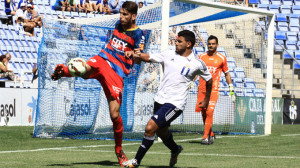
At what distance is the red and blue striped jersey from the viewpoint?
7.71 metres

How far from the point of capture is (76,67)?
23.3ft

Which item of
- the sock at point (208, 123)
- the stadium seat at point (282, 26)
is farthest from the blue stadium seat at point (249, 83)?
the stadium seat at point (282, 26)

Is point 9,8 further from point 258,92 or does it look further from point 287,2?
point 287,2

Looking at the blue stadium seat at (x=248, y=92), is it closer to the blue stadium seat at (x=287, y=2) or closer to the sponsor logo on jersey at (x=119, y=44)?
the sponsor logo on jersey at (x=119, y=44)

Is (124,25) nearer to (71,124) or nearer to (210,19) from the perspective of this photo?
(71,124)

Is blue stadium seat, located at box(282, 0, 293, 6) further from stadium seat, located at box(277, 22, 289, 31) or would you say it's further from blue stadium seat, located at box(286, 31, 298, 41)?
blue stadium seat, located at box(286, 31, 298, 41)

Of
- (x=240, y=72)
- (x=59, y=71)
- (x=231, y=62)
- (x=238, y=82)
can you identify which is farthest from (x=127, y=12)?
(x=238, y=82)

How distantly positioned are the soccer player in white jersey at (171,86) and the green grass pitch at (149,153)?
574 millimetres

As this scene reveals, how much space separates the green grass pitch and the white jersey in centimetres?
93

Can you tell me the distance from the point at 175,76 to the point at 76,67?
1231 millimetres

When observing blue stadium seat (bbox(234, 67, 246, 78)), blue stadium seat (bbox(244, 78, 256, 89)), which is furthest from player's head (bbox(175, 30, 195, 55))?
blue stadium seat (bbox(244, 78, 256, 89))

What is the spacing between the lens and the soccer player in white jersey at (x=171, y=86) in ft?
22.0

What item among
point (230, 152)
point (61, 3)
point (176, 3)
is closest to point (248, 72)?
point (176, 3)

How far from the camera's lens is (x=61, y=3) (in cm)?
2569
